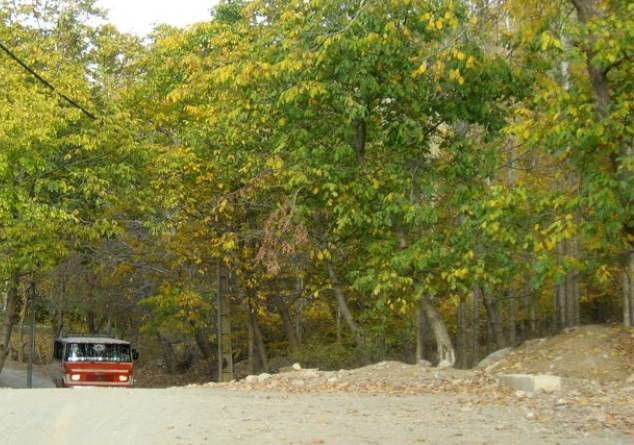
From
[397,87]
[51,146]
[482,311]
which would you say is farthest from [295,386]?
[482,311]

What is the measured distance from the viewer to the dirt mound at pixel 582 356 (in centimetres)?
1526

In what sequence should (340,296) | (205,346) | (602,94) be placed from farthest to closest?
(205,346) → (340,296) → (602,94)

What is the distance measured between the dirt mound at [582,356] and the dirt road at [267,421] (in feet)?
12.7

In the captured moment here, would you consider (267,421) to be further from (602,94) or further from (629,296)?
(629,296)

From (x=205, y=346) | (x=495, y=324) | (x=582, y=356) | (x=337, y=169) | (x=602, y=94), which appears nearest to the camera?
(x=602, y=94)

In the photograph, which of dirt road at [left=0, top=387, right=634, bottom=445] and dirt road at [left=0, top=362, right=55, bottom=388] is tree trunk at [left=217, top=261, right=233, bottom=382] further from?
dirt road at [left=0, top=387, right=634, bottom=445]

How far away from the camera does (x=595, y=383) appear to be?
13.6 metres

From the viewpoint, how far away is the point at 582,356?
15953 mm

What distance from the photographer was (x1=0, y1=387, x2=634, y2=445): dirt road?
875cm

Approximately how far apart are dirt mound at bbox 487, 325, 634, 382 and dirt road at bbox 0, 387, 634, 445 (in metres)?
3.86

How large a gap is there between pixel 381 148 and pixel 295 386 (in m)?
6.04

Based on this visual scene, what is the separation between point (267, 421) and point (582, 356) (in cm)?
798

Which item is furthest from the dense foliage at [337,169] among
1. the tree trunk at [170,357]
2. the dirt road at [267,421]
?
the tree trunk at [170,357]

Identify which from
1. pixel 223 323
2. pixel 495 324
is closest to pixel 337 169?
pixel 495 324
